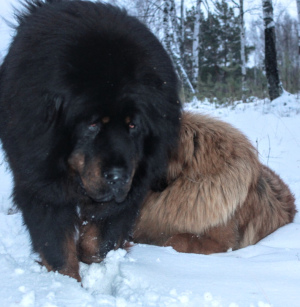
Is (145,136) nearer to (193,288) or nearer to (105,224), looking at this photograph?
(105,224)

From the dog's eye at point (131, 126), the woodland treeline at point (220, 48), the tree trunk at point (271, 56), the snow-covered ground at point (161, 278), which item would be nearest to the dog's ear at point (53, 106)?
the dog's eye at point (131, 126)

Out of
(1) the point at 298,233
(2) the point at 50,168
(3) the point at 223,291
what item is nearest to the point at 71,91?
(2) the point at 50,168

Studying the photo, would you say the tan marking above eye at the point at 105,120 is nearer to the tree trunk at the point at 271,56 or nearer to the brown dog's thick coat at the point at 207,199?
the brown dog's thick coat at the point at 207,199

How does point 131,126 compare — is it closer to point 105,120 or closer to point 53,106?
point 105,120

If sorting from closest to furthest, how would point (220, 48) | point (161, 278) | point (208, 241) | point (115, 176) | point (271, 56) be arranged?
point (115, 176)
point (161, 278)
point (208, 241)
point (271, 56)
point (220, 48)

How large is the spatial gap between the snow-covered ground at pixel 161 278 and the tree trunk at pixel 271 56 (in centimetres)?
622

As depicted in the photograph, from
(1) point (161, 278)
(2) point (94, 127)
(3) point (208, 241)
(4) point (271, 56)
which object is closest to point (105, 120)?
(2) point (94, 127)

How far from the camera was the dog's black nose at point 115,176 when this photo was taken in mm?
1897

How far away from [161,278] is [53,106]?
1.03 metres

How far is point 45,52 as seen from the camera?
200cm

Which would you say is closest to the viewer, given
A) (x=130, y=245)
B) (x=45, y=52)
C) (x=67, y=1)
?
(x=45, y=52)

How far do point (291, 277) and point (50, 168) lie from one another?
4.49ft

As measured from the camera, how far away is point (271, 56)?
906 cm

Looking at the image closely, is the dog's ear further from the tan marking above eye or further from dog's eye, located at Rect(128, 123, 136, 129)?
dog's eye, located at Rect(128, 123, 136, 129)
